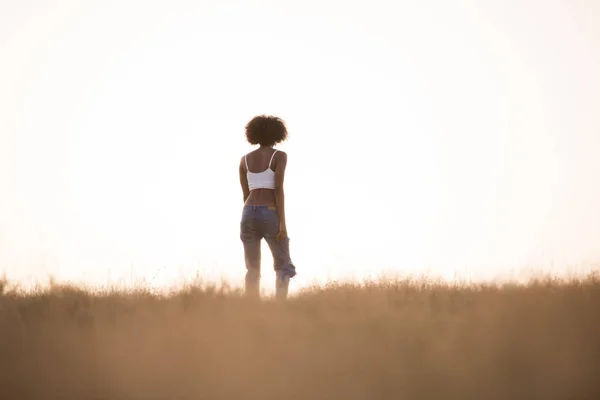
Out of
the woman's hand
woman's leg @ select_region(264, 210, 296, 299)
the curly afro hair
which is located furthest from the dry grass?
the curly afro hair

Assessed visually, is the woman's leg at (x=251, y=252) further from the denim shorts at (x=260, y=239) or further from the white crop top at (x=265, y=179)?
the white crop top at (x=265, y=179)

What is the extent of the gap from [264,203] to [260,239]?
0.52 m

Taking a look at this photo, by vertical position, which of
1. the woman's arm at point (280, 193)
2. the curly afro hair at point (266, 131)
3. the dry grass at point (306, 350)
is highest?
the curly afro hair at point (266, 131)

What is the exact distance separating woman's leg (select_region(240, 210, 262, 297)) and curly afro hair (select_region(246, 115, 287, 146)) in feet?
3.06

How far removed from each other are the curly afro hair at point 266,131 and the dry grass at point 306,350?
7.08 feet

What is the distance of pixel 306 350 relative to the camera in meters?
5.34

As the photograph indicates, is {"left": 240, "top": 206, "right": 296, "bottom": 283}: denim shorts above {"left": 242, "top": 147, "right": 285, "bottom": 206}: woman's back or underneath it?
underneath

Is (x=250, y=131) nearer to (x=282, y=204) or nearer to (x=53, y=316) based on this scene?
(x=282, y=204)

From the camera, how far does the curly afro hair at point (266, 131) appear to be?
841 centimetres

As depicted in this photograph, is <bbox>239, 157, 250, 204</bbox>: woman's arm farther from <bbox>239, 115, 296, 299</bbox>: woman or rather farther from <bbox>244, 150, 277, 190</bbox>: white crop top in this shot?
<bbox>244, 150, 277, 190</bbox>: white crop top

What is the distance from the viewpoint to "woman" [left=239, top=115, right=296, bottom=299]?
8.20m

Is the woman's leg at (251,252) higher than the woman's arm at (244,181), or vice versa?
the woman's arm at (244,181)

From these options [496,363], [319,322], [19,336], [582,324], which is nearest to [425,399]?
[496,363]

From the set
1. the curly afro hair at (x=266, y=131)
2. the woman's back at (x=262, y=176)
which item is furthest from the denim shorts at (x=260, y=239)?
the curly afro hair at (x=266, y=131)
